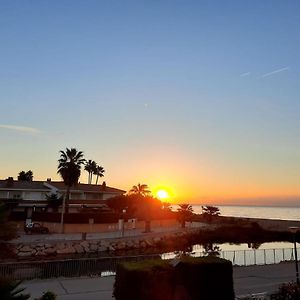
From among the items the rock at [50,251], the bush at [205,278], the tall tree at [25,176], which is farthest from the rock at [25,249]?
the tall tree at [25,176]

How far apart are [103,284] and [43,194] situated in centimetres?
5621

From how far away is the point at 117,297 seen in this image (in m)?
13.8

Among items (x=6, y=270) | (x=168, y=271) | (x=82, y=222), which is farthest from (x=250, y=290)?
(x=82, y=222)

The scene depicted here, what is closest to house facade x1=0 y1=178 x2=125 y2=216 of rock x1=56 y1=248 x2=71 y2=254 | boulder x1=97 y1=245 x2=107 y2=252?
boulder x1=97 y1=245 x2=107 y2=252

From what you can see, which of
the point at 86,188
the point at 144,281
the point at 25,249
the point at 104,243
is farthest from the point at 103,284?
the point at 86,188

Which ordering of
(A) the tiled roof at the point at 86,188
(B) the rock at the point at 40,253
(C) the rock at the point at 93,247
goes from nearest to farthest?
1. (B) the rock at the point at 40,253
2. (C) the rock at the point at 93,247
3. (A) the tiled roof at the point at 86,188

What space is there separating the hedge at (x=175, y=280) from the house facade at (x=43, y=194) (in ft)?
177

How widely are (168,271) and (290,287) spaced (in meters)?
4.31

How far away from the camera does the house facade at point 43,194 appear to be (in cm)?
6775

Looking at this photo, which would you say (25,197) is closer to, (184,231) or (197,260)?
(184,231)

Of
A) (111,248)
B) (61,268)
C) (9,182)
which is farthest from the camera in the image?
(9,182)

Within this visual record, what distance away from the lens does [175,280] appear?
14.0 m

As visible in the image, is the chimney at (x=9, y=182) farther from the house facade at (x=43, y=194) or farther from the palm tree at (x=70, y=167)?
the palm tree at (x=70, y=167)

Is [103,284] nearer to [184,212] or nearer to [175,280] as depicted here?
[175,280]
